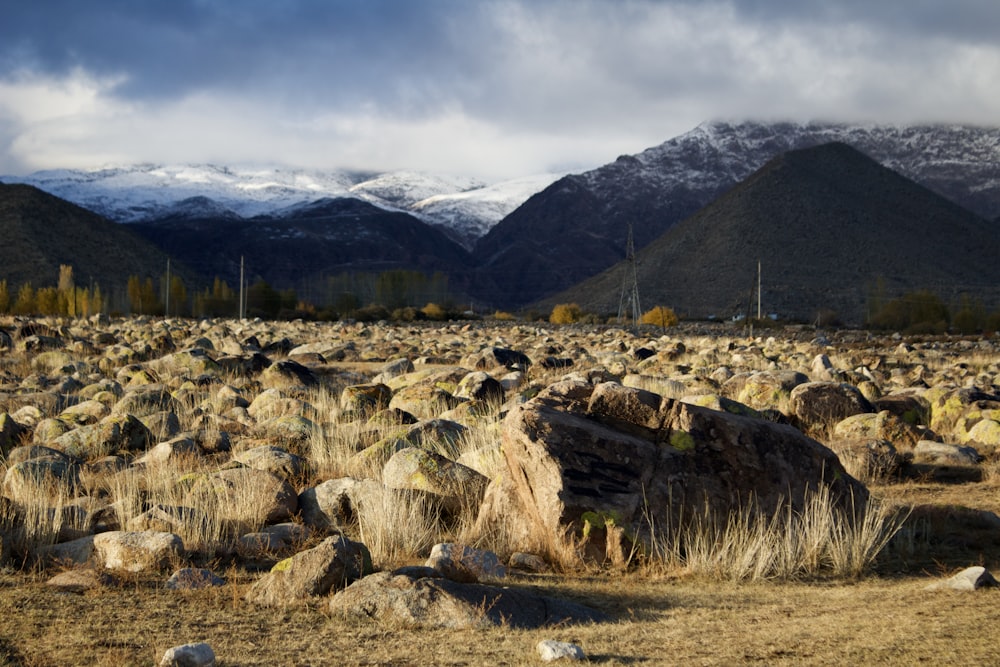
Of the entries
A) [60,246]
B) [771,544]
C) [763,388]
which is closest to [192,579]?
[771,544]

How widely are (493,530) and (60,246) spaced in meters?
112

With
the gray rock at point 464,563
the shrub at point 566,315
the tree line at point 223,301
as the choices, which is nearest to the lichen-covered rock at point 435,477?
the gray rock at point 464,563

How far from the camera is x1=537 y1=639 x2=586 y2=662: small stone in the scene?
14.1ft

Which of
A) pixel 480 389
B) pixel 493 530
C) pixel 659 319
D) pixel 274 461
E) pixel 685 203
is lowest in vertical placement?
pixel 493 530

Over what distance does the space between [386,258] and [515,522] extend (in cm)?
18648

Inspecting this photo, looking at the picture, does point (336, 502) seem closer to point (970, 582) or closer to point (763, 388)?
point (970, 582)

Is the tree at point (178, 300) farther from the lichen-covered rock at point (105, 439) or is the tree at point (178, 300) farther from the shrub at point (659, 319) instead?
the lichen-covered rock at point (105, 439)

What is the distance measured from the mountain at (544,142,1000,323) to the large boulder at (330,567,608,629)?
72.3m

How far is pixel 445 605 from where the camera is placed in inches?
200

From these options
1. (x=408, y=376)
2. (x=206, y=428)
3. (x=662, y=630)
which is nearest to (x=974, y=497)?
(x=662, y=630)

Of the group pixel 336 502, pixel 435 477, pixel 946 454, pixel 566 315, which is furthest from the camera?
pixel 566 315

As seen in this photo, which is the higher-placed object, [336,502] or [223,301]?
[223,301]

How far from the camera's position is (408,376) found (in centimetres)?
1616

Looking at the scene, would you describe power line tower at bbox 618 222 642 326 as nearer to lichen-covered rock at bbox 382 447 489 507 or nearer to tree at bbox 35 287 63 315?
lichen-covered rock at bbox 382 447 489 507
